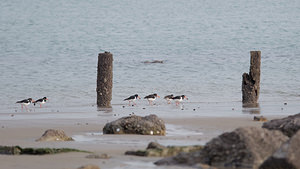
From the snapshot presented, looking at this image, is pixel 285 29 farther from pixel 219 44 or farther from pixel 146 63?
pixel 146 63

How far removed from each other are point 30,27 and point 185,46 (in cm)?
2515

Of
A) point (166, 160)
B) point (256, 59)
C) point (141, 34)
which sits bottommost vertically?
→ point (166, 160)

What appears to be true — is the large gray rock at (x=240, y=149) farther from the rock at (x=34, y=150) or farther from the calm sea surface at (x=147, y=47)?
the calm sea surface at (x=147, y=47)

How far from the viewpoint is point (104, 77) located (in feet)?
74.0

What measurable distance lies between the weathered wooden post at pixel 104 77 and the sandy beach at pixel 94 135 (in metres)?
2.15

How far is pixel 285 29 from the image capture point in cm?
6681

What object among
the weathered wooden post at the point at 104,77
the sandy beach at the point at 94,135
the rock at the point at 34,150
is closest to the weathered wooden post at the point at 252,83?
the sandy beach at the point at 94,135

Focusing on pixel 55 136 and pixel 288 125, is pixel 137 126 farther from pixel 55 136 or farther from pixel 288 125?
pixel 288 125

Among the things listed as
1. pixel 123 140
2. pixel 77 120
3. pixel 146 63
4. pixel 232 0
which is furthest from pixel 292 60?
pixel 232 0

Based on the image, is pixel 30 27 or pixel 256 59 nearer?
pixel 256 59

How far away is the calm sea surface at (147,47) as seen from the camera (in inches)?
1254

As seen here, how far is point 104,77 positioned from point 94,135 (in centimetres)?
956

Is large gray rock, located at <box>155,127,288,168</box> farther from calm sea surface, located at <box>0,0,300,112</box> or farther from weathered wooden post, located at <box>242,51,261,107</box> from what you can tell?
calm sea surface, located at <box>0,0,300,112</box>

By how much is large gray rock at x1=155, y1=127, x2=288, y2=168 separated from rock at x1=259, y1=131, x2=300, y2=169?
0.39 metres
